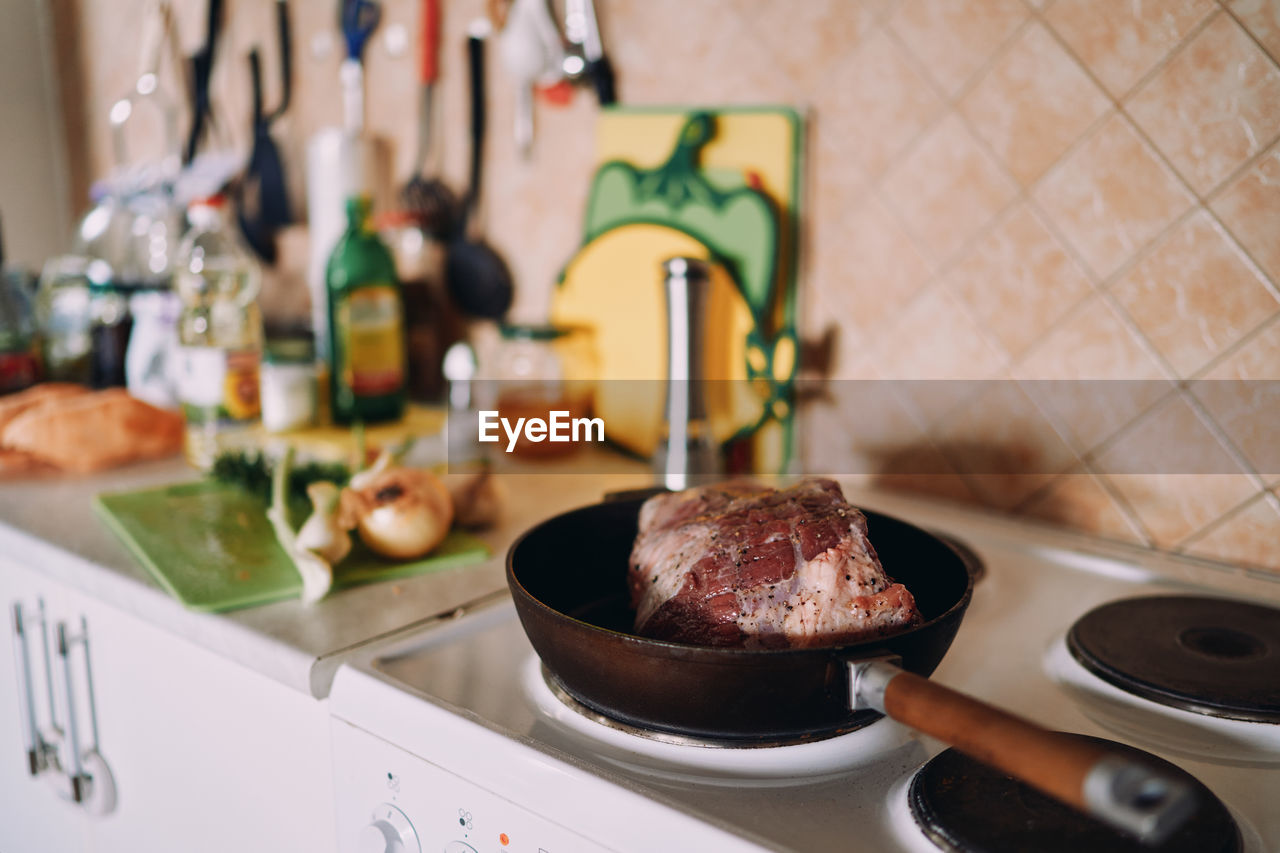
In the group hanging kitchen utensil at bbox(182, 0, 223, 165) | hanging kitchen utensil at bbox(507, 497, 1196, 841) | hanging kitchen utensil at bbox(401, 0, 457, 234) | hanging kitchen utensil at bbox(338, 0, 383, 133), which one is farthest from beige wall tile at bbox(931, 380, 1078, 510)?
hanging kitchen utensil at bbox(182, 0, 223, 165)

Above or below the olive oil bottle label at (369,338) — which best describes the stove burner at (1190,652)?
below

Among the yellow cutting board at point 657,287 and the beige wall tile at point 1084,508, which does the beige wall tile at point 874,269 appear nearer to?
the yellow cutting board at point 657,287

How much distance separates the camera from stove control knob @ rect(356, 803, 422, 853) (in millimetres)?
638

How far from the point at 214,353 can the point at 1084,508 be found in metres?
1.04

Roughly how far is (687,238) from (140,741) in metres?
0.82

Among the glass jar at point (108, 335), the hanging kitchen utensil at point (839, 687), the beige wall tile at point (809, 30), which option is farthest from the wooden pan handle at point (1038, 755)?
the glass jar at point (108, 335)

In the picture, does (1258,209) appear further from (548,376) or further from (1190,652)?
(548,376)

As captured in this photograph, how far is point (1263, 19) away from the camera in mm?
821

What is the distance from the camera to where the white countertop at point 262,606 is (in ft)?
2.44

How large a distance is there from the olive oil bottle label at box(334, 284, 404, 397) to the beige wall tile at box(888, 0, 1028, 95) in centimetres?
76

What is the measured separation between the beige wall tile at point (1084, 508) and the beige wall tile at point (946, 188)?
276 mm

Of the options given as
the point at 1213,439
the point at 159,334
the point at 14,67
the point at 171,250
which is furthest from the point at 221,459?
the point at 14,67

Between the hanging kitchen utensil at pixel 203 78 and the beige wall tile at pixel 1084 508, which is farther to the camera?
the hanging kitchen utensil at pixel 203 78

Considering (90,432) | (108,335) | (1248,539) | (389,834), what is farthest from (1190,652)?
(108,335)
